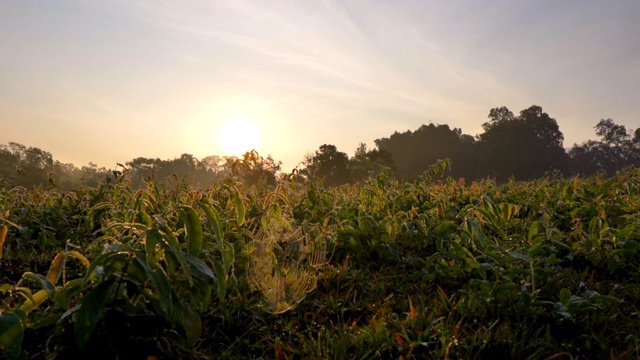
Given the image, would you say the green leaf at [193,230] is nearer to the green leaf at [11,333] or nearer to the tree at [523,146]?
the green leaf at [11,333]

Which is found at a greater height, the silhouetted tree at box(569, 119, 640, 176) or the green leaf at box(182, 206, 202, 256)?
the silhouetted tree at box(569, 119, 640, 176)

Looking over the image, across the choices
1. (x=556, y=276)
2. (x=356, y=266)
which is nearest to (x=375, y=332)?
(x=356, y=266)

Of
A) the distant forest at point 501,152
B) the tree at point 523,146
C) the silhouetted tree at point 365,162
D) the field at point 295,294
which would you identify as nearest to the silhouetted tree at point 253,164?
the field at point 295,294

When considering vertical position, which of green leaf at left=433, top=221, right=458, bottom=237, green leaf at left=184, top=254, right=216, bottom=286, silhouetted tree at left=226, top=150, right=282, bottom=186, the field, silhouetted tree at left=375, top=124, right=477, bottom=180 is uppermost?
silhouetted tree at left=375, top=124, right=477, bottom=180

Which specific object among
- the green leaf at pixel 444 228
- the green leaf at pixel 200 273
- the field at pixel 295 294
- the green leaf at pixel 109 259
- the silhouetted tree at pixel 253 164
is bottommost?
the field at pixel 295 294

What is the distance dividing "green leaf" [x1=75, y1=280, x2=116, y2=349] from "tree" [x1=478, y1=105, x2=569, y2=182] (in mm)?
64891

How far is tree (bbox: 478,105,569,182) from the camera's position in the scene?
208 feet

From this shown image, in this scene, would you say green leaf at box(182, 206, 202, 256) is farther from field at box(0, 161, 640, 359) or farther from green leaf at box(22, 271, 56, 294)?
green leaf at box(22, 271, 56, 294)

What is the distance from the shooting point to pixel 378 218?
5.59 metres

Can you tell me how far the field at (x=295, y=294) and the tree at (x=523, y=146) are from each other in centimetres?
6190

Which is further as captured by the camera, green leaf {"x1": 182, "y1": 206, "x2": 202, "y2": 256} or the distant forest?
the distant forest

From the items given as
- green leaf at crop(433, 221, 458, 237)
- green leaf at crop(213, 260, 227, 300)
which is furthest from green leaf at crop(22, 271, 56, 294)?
green leaf at crop(433, 221, 458, 237)

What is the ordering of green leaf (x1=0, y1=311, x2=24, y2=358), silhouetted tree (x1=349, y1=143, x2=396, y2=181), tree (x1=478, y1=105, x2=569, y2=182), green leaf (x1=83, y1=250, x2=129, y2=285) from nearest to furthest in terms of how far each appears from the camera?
green leaf (x1=0, y1=311, x2=24, y2=358)
green leaf (x1=83, y1=250, x2=129, y2=285)
silhouetted tree (x1=349, y1=143, x2=396, y2=181)
tree (x1=478, y1=105, x2=569, y2=182)

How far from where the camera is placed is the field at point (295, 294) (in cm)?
197
